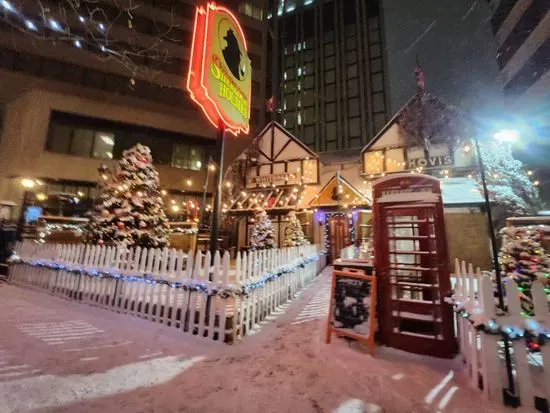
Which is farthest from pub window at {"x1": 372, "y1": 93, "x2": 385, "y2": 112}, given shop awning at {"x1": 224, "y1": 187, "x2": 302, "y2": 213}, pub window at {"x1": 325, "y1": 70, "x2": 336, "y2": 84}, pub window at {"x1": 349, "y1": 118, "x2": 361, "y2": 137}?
shop awning at {"x1": 224, "y1": 187, "x2": 302, "y2": 213}

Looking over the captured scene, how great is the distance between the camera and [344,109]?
2931 centimetres

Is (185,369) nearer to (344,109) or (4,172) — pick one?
(4,172)

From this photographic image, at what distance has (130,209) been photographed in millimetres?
9727

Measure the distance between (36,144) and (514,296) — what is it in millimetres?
28557

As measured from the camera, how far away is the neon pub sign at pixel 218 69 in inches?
239

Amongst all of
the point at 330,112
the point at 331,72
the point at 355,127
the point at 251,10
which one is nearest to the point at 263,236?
the point at 355,127

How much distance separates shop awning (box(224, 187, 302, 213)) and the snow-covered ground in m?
12.7

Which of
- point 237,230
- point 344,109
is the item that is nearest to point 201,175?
point 237,230

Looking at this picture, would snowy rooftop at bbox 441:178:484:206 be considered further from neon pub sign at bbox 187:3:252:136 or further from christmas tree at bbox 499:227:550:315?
neon pub sign at bbox 187:3:252:136

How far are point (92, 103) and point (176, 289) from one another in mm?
25145

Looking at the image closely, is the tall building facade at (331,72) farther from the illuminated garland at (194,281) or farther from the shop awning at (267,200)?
the illuminated garland at (194,281)

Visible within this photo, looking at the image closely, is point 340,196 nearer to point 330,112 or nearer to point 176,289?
point 176,289

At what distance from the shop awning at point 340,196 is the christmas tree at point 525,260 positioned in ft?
29.3

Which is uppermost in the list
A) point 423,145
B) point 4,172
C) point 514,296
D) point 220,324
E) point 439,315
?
point 423,145
